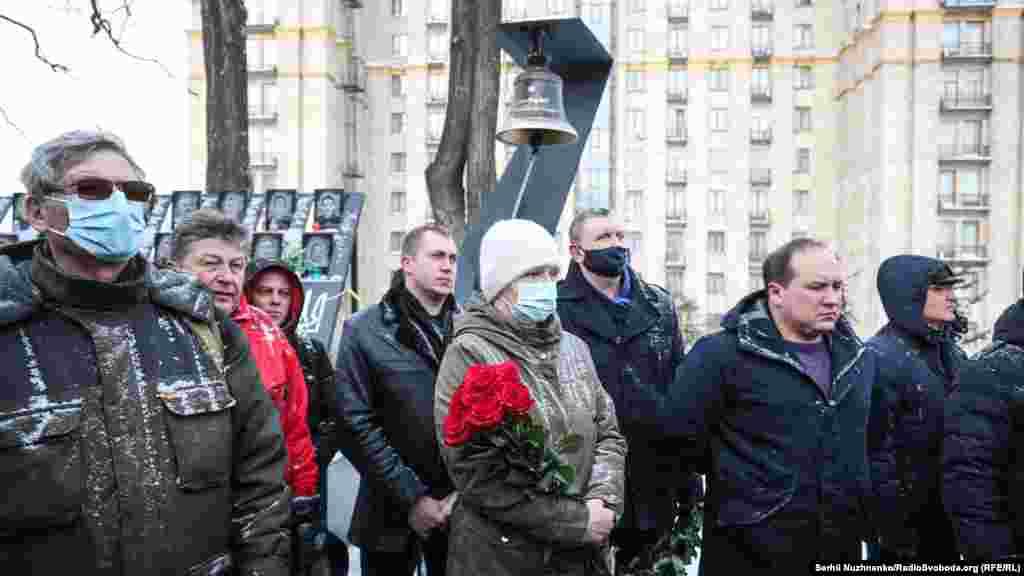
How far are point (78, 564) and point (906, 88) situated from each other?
50.0 metres

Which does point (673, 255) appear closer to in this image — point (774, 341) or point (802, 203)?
point (802, 203)

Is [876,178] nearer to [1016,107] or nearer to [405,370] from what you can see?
[1016,107]

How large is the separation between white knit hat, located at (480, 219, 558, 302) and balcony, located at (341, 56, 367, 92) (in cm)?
4889

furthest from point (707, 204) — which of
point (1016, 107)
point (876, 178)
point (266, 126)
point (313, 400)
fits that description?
point (313, 400)

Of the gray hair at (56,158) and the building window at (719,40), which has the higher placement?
the building window at (719,40)

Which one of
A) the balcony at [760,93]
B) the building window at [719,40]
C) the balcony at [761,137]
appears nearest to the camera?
the balcony at [761,137]

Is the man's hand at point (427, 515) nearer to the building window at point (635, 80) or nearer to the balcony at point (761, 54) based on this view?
the building window at point (635, 80)

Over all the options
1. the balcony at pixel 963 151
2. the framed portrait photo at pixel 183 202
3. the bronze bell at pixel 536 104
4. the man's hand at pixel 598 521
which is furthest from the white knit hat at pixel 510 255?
the balcony at pixel 963 151

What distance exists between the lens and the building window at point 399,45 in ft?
173

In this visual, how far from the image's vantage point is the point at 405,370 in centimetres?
424

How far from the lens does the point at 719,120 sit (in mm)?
51156

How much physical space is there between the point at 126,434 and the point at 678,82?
5104cm

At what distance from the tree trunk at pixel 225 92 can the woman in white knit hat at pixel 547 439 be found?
199 inches

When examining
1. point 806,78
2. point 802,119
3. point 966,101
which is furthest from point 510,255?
point 806,78
